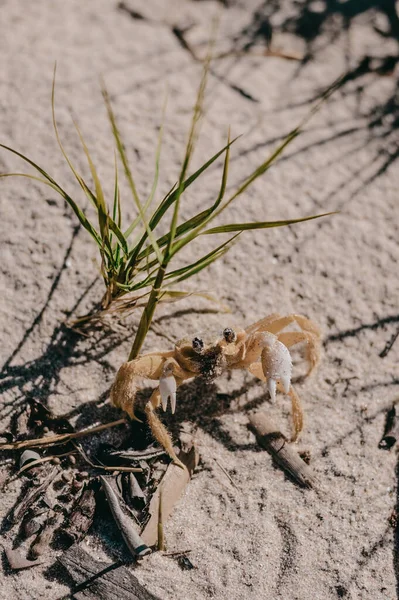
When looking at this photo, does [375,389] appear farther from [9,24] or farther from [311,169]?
[9,24]

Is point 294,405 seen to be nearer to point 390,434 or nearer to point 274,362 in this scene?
point 274,362

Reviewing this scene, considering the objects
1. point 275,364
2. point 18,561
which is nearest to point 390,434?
point 275,364

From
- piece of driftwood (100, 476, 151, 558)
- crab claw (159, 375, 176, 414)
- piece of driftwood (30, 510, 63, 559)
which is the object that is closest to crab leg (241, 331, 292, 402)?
crab claw (159, 375, 176, 414)

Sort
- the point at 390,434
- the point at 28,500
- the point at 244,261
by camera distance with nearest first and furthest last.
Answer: the point at 28,500 → the point at 390,434 → the point at 244,261

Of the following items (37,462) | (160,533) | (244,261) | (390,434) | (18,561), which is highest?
(244,261)

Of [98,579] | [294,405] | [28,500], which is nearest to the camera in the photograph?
[98,579]

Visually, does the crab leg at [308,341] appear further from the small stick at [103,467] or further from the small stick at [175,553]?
the small stick at [175,553]

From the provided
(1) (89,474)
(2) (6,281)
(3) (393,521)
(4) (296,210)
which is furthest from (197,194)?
(3) (393,521)

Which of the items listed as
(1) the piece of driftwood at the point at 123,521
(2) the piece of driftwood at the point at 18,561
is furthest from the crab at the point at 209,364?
(2) the piece of driftwood at the point at 18,561
